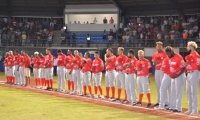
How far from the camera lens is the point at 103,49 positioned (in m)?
39.7

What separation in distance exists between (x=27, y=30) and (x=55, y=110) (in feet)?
106

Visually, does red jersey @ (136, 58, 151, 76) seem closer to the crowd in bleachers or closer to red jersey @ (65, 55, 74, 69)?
red jersey @ (65, 55, 74, 69)

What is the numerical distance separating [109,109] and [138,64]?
220 cm

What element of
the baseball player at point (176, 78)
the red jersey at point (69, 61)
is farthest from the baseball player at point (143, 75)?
the red jersey at point (69, 61)

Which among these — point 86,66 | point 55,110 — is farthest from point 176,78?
point 86,66

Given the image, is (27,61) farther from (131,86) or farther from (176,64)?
(176,64)

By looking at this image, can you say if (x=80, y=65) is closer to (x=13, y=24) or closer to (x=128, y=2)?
(x=128, y=2)

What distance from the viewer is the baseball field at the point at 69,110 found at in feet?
42.2

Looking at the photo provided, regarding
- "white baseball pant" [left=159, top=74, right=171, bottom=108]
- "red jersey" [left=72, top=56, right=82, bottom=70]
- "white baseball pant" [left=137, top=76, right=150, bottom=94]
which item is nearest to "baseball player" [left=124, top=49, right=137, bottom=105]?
"white baseball pant" [left=137, top=76, right=150, bottom=94]

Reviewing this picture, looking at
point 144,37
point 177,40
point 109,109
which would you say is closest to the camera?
point 109,109

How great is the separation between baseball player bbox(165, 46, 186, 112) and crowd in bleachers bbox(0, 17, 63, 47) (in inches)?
1161

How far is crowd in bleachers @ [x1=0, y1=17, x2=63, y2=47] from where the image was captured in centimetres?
4262

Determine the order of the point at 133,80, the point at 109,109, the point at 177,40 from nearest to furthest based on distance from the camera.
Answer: the point at 109,109 < the point at 133,80 < the point at 177,40

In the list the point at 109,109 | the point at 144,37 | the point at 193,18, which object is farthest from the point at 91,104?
the point at 193,18
